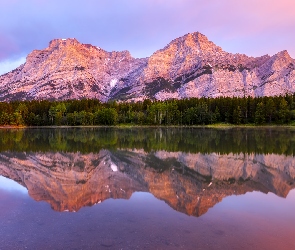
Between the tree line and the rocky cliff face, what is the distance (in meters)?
101

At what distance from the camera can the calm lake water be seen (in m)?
12.1

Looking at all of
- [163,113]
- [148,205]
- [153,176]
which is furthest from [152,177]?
[163,113]

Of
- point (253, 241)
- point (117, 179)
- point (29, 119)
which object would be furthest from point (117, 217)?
point (29, 119)

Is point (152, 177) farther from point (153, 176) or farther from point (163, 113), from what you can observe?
point (163, 113)

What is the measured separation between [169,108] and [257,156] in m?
112

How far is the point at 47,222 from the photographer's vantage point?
14305mm

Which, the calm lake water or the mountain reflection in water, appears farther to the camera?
the mountain reflection in water

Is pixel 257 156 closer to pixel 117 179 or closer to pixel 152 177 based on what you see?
pixel 152 177

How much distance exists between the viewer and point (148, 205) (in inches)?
681

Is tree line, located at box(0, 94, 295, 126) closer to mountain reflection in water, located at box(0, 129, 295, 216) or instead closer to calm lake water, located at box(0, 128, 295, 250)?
mountain reflection in water, located at box(0, 129, 295, 216)

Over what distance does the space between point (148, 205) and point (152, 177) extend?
25.1 feet

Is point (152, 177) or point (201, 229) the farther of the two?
point (152, 177)

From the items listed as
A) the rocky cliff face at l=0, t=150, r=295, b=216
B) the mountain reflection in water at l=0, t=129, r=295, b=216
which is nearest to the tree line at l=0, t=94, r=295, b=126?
the mountain reflection in water at l=0, t=129, r=295, b=216

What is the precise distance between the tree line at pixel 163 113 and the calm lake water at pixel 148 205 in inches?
4143
